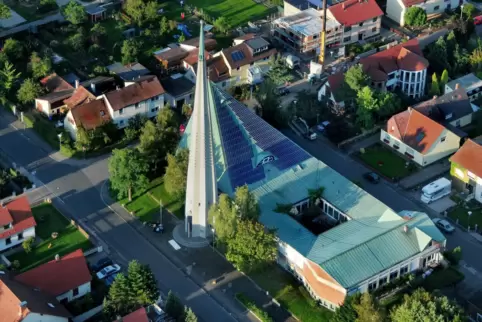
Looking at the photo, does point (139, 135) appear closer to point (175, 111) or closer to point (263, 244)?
point (175, 111)

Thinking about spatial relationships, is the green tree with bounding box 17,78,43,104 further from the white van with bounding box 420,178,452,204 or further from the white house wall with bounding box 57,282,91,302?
the white van with bounding box 420,178,452,204

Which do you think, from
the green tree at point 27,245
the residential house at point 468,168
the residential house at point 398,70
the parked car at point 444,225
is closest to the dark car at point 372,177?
the residential house at point 468,168

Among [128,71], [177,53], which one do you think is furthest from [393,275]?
[177,53]

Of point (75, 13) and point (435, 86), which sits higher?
point (75, 13)

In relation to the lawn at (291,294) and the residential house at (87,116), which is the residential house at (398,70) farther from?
the lawn at (291,294)

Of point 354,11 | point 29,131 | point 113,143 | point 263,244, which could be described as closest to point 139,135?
point 113,143

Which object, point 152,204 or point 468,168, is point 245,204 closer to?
point 152,204
